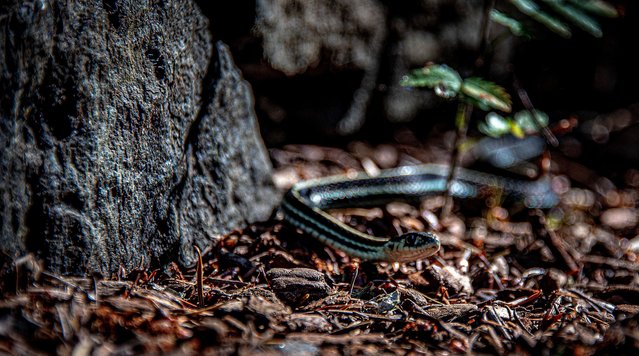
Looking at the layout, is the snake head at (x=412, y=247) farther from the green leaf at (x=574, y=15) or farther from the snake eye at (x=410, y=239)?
the green leaf at (x=574, y=15)

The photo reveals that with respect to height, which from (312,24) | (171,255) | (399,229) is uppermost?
(312,24)

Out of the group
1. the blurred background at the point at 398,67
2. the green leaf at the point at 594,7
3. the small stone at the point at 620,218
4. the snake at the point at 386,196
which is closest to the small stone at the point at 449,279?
the snake at the point at 386,196

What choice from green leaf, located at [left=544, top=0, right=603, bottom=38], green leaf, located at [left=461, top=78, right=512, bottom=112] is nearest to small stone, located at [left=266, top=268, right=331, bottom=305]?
green leaf, located at [left=461, top=78, right=512, bottom=112]

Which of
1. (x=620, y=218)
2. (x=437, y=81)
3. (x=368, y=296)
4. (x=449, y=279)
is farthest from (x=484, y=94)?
(x=620, y=218)

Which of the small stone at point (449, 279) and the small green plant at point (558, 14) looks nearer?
the small stone at point (449, 279)

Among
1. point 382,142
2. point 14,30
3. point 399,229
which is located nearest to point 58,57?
point 14,30

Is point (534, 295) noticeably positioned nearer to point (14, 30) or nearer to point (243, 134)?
point (243, 134)
